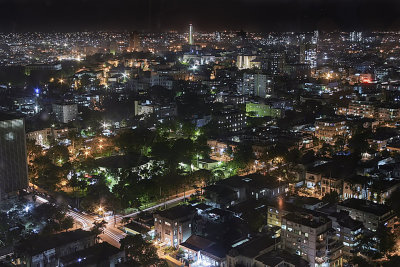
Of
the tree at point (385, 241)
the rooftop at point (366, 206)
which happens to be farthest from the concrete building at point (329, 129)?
the tree at point (385, 241)

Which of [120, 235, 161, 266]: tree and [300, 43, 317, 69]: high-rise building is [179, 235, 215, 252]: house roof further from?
[300, 43, 317, 69]: high-rise building

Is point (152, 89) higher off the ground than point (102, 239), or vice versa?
point (152, 89)

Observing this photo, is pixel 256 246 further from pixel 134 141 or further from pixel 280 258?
pixel 134 141

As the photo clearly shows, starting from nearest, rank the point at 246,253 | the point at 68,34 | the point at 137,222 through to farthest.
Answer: the point at 246,253 → the point at 137,222 → the point at 68,34

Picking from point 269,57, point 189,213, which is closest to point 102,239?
point 189,213

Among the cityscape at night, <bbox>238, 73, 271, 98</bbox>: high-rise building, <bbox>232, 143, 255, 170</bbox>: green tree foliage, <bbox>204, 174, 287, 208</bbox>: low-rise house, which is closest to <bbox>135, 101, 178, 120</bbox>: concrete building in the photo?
the cityscape at night

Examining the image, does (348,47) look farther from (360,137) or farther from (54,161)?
(54,161)

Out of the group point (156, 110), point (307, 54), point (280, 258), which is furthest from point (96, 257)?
point (307, 54)
